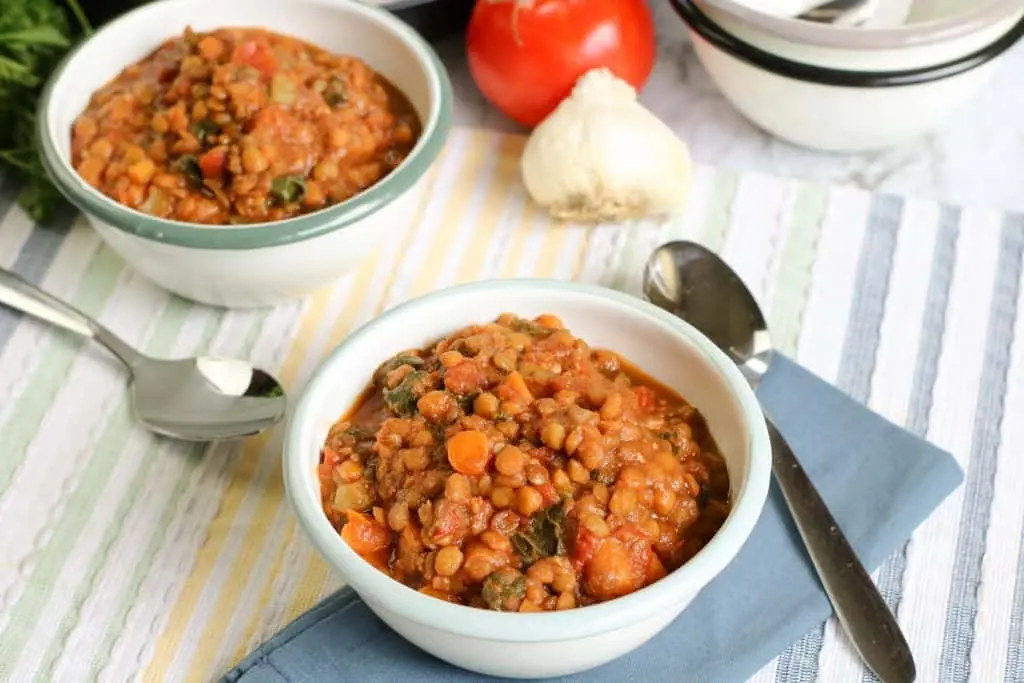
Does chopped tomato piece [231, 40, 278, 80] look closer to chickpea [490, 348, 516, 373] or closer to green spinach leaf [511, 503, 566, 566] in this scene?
chickpea [490, 348, 516, 373]

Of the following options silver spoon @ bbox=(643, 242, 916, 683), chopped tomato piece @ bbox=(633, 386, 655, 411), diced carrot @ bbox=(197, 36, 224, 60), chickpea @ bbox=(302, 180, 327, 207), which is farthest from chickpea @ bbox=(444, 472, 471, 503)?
diced carrot @ bbox=(197, 36, 224, 60)

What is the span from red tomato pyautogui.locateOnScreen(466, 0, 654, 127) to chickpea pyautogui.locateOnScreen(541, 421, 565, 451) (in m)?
1.06

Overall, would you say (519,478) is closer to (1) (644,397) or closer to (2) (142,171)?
(1) (644,397)

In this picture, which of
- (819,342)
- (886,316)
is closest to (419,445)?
(819,342)

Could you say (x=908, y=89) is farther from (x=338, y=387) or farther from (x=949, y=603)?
(x=338, y=387)

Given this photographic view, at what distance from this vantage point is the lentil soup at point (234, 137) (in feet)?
6.64

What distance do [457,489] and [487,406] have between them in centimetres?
14

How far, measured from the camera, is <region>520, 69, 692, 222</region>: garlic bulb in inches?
87.4

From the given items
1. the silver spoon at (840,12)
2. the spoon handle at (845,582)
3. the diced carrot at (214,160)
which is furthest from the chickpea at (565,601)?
the silver spoon at (840,12)

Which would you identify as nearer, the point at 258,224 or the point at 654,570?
the point at 654,570

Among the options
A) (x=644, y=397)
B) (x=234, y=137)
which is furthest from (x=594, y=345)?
(x=234, y=137)

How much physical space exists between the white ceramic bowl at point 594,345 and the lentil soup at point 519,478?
0.05 meters

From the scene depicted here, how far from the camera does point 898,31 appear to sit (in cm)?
208

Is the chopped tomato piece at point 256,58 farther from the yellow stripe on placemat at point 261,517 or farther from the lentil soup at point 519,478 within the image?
the lentil soup at point 519,478
